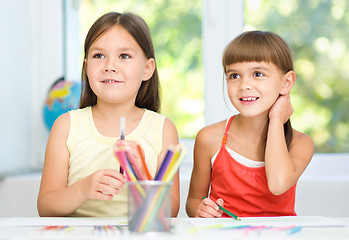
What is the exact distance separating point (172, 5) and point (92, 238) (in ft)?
5.58

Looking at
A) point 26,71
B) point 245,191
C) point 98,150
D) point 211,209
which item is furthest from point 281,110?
point 26,71

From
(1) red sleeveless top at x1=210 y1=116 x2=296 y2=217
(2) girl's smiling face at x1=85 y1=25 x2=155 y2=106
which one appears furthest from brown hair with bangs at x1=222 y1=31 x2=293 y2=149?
(2) girl's smiling face at x1=85 y1=25 x2=155 y2=106

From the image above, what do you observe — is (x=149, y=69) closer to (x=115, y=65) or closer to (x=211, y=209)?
(x=115, y=65)

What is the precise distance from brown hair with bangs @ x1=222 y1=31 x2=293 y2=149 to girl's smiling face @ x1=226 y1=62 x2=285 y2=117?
0.05 ft

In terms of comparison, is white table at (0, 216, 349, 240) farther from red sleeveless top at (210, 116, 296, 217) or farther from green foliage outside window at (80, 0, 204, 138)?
green foliage outside window at (80, 0, 204, 138)

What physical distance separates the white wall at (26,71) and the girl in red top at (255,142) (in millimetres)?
951

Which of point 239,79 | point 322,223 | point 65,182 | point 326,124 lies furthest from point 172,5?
point 322,223

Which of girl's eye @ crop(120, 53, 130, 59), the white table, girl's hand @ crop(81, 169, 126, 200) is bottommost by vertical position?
the white table

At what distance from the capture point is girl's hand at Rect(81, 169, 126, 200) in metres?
0.86

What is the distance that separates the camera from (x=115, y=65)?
1187mm

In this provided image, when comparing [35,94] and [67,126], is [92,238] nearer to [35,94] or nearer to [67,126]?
[67,126]

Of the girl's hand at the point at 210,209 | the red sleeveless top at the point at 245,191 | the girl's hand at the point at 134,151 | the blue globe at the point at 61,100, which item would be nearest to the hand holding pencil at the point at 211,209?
the girl's hand at the point at 210,209

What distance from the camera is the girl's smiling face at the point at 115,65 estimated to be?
3.89ft

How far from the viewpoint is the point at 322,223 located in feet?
2.85
